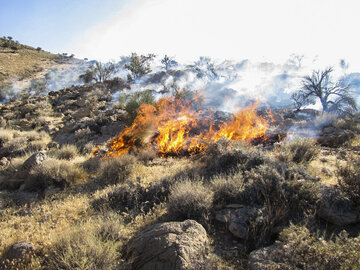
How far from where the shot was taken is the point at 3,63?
37.1 metres

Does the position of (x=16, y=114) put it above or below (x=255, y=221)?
above

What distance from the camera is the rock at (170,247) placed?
2.49m

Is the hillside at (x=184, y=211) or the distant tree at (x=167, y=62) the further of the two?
the distant tree at (x=167, y=62)

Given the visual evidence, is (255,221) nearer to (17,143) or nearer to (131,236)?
(131,236)

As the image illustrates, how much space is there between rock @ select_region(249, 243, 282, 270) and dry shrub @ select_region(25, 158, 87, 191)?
4997 millimetres

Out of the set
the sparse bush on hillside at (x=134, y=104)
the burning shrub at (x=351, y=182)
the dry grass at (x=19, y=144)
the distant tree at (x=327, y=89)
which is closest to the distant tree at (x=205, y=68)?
the distant tree at (x=327, y=89)

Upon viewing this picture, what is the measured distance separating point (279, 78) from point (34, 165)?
41056 mm

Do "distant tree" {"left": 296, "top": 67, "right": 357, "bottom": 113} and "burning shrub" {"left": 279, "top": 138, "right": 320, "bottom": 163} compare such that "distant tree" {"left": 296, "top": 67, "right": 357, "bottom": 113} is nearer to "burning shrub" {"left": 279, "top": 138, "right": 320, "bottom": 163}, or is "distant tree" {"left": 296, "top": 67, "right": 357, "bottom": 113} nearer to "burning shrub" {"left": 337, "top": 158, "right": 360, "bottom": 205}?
"burning shrub" {"left": 279, "top": 138, "right": 320, "bottom": 163}

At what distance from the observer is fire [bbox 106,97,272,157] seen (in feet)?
27.3

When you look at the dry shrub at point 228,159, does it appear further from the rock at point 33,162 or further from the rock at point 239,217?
the rock at point 33,162

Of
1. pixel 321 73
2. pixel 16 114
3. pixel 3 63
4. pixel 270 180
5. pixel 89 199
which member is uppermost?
pixel 3 63

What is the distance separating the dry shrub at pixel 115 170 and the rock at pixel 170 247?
309cm

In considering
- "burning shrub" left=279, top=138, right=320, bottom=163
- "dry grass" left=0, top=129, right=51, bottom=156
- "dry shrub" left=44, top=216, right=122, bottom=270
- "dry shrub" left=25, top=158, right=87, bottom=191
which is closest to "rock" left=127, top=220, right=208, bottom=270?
"dry shrub" left=44, top=216, right=122, bottom=270

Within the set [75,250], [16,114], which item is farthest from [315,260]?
[16,114]
